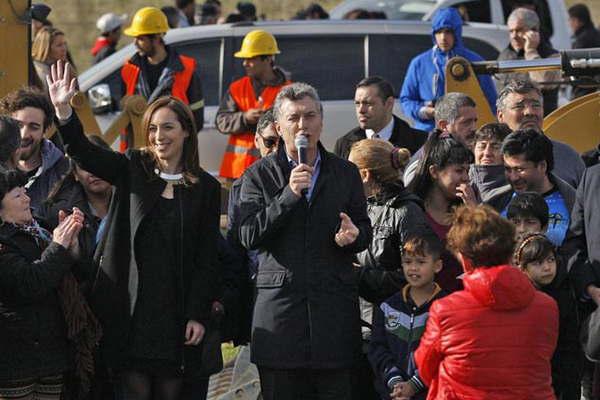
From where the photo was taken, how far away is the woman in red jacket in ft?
20.1

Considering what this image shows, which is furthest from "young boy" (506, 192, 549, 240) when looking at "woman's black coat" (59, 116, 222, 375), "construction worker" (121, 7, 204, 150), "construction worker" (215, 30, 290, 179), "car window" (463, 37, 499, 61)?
"car window" (463, 37, 499, 61)

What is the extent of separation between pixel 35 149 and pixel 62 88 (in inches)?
32.6

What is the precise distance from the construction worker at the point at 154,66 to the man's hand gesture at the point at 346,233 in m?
5.18

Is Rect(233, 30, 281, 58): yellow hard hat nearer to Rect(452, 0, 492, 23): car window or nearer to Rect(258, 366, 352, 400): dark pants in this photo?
Rect(258, 366, 352, 400): dark pants

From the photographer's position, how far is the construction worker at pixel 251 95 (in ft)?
38.5

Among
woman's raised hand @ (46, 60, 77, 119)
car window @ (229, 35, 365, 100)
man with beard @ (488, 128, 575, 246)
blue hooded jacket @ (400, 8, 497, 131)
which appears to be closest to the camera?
woman's raised hand @ (46, 60, 77, 119)

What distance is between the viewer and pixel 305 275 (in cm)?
697

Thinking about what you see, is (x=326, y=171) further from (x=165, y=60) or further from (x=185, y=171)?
(x=165, y=60)

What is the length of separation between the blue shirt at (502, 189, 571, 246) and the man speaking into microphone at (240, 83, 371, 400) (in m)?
1.02

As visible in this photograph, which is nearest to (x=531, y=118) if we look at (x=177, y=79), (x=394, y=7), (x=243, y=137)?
(x=243, y=137)

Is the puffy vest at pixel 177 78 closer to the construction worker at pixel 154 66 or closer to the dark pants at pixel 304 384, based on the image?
the construction worker at pixel 154 66

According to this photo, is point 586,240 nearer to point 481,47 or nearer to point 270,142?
point 270,142

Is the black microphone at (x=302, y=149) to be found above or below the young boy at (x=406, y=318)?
above

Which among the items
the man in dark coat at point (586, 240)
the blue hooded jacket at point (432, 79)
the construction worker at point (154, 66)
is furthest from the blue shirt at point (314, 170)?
the construction worker at point (154, 66)
